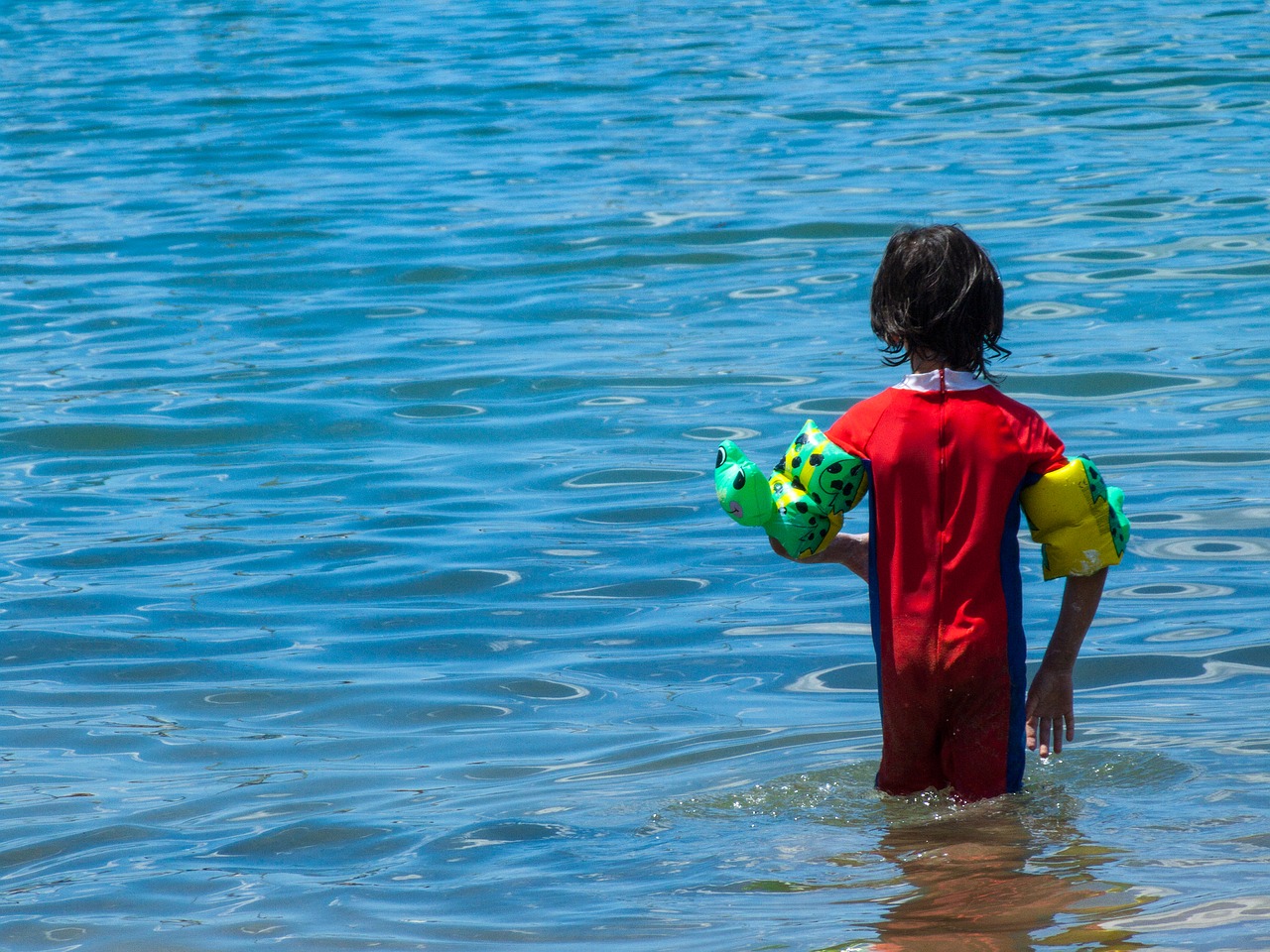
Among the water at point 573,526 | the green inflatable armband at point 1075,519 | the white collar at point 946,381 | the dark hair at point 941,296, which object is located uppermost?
the dark hair at point 941,296

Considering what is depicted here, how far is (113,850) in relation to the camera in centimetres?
445

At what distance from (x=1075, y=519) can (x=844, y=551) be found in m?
0.54

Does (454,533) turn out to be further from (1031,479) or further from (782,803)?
(1031,479)

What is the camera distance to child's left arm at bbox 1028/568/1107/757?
150 inches

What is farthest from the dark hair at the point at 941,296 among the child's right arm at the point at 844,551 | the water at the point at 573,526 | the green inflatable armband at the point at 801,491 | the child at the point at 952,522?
the water at the point at 573,526

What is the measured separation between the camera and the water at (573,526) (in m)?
4.02

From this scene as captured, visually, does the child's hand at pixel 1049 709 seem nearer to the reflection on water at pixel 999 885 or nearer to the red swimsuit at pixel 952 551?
the red swimsuit at pixel 952 551

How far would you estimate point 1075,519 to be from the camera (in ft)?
12.2

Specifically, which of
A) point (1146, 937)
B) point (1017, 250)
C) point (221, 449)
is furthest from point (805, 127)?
point (1146, 937)

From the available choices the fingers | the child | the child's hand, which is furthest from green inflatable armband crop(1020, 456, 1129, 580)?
the fingers

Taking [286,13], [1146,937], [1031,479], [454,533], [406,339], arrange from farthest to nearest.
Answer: [286,13]
[406,339]
[454,533]
[1031,479]
[1146,937]

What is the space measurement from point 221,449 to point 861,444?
210 inches

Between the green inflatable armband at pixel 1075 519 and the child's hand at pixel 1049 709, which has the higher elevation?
the green inflatable armband at pixel 1075 519

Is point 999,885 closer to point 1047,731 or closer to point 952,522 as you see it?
point 1047,731
